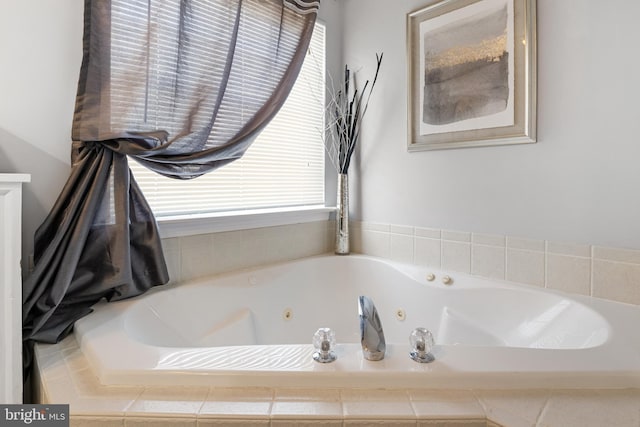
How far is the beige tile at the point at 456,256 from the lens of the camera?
1609 millimetres

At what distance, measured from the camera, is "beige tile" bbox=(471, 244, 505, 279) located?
1.51 meters

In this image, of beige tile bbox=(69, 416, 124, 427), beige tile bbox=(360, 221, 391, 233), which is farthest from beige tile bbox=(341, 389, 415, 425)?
beige tile bbox=(360, 221, 391, 233)

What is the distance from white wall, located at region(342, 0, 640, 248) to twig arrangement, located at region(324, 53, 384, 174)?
0.29 meters

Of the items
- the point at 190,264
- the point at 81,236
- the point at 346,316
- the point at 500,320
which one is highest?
the point at 81,236

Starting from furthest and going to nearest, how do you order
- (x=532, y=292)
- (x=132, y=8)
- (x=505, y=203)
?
(x=505, y=203)
(x=532, y=292)
(x=132, y=8)

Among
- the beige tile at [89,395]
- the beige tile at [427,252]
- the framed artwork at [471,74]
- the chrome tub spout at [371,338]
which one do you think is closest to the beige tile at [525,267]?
the beige tile at [427,252]

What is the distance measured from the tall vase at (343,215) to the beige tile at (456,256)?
564mm

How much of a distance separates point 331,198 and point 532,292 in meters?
1.21

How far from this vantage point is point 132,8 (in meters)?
1.27

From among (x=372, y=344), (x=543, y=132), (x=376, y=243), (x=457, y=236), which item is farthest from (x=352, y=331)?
(x=543, y=132)

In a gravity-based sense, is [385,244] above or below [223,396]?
above

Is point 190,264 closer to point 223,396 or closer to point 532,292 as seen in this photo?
point 223,396

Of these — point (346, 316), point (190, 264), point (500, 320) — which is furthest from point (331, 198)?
point (500, 320)

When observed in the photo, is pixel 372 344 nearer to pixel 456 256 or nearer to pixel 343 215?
pixel 456 256
